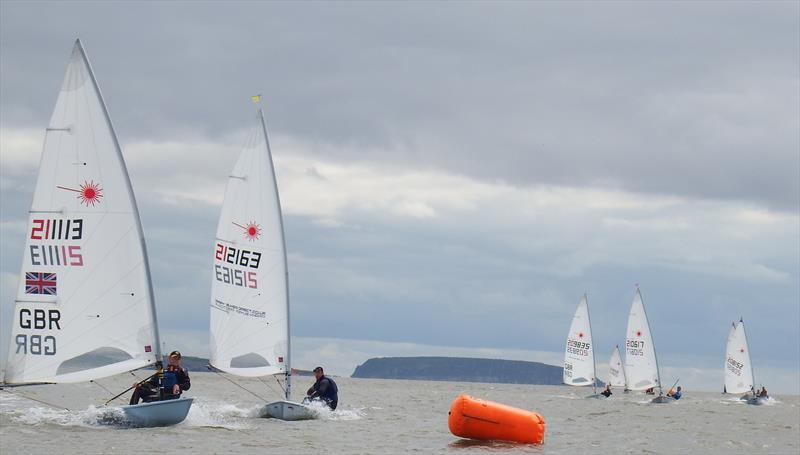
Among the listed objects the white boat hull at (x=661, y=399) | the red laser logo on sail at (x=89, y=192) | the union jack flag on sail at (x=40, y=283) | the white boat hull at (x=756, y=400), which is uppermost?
the red laser logo on sail at (x=89, y=192)

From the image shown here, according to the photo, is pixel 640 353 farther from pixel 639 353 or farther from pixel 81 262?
pixel 81 262

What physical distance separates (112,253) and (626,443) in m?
18.0

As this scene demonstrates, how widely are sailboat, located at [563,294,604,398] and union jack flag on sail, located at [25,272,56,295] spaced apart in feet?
206

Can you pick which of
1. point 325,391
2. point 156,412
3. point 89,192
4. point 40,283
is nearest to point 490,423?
point 325,391

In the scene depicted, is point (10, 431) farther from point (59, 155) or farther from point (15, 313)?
point (59, 155)

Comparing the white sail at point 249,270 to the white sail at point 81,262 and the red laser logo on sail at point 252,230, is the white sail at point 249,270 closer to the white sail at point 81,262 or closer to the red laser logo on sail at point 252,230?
the red laser logo on sail at point 252,230

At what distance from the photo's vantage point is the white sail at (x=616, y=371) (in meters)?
95.7

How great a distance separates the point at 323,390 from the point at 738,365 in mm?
69183

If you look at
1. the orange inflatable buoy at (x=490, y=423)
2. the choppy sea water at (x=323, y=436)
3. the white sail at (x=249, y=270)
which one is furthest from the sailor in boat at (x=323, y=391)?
the orange inflatable buoy at (x=490, y=423)

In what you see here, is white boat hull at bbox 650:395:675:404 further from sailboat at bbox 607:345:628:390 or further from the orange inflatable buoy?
the orange inflatable buoy

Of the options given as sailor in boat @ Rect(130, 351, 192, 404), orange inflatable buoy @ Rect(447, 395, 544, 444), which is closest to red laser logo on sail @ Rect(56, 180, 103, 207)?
sailor in boat @ Rect(130, 351, 192, 404)

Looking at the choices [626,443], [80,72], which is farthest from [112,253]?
[626,443]

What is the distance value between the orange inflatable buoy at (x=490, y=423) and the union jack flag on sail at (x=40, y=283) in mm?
11571

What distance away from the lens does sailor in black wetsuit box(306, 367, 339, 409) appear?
1465 inches
